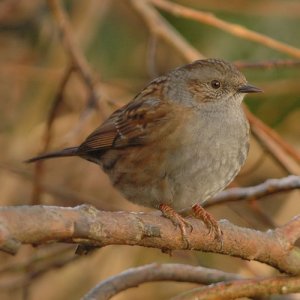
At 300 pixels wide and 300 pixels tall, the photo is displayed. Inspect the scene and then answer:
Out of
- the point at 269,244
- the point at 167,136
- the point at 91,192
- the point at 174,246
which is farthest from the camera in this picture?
the point at 91,192

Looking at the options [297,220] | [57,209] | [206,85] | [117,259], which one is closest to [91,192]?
[117,259]

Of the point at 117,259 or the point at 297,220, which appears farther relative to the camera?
the point at 117,259

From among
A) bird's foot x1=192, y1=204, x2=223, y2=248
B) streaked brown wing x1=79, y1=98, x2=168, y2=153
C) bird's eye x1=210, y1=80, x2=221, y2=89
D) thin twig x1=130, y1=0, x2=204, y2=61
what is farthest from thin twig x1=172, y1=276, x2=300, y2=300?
thin twig x1=130, y1=0, x2=204, y2=61

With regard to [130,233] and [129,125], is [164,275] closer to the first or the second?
[129,125]

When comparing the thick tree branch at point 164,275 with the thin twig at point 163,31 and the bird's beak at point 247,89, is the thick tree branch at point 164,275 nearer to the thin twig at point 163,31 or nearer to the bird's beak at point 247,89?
the bird's beak at point 247,89

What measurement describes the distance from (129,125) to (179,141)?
50 cm

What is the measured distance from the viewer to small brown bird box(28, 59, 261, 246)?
165 inches

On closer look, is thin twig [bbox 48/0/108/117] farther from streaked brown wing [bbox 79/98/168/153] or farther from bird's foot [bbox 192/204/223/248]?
bird's foot [bbox 192/204/223/248]

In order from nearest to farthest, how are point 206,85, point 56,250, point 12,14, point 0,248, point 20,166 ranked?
point 0,248 < point 206,85 < point 56,250 < point 20,166 < point 12,14

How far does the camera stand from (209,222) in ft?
12.6

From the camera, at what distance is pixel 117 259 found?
6535 millimetres

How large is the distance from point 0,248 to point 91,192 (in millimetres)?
4399

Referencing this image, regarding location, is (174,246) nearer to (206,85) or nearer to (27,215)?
(27,215)

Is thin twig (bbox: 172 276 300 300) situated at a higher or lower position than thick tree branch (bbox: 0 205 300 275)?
lower
